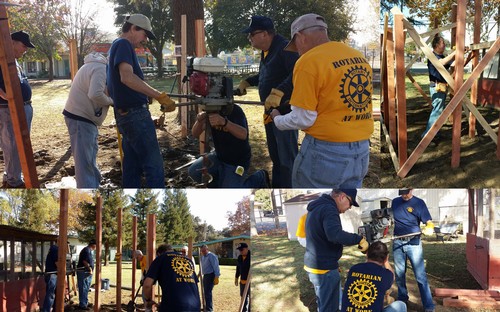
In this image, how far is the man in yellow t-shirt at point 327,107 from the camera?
3.03 metres

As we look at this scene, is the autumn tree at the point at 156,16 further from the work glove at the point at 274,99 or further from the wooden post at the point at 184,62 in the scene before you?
the work glove at the point at 274,99

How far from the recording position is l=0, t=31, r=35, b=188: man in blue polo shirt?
380 centimetres

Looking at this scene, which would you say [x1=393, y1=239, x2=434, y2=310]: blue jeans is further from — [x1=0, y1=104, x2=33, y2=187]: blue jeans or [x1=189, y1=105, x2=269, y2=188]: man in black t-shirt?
[x1=0, y1=104, x2=33, y2=187]: blue jeans

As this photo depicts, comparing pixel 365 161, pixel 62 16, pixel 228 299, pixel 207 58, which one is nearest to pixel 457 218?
pixel 365 161

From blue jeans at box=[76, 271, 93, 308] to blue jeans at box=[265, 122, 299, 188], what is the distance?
1.45 metres

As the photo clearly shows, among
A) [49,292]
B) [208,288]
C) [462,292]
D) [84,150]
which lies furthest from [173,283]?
[462,292]

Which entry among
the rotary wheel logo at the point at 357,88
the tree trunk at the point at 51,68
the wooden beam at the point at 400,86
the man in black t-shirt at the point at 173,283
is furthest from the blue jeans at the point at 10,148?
the wooden beam at the point at 400,86

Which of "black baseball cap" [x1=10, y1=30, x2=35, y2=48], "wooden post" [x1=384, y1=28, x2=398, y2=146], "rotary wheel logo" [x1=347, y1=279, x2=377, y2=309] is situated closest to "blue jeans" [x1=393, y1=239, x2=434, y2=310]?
"rotary wheel logo" [x1=347, y1=279, x2=377, y2=309]

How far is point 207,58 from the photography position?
3.54 m

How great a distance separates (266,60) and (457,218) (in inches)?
70.3

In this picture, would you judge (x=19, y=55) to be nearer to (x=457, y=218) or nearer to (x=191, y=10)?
(x=191, y=10)

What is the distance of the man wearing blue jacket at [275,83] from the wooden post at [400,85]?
132cm

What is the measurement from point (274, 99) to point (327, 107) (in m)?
0.45

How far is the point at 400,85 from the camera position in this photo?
473 cm
